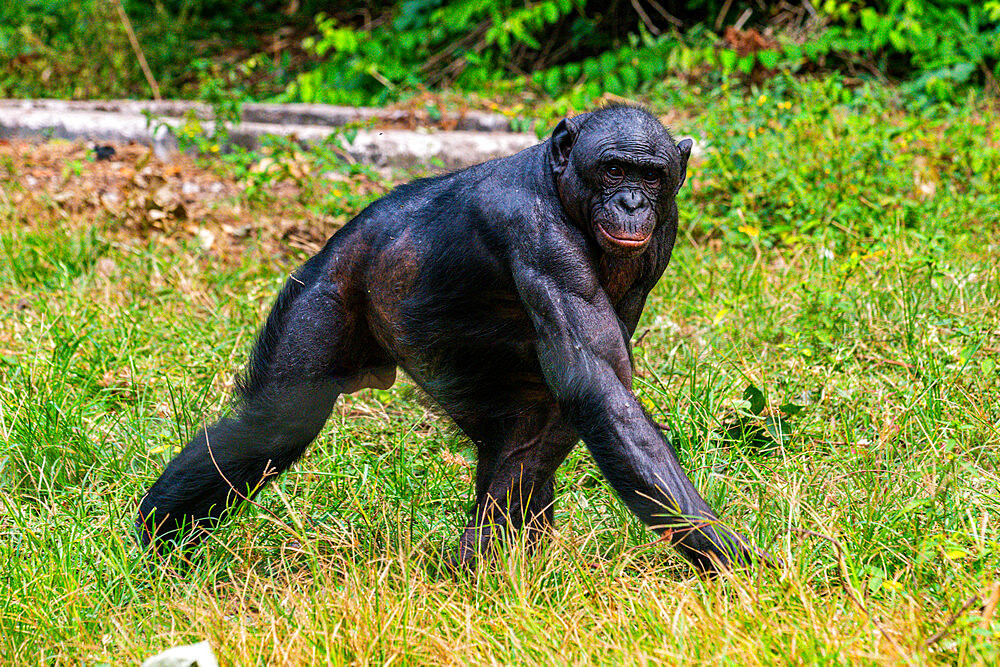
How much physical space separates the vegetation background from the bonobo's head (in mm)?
1006

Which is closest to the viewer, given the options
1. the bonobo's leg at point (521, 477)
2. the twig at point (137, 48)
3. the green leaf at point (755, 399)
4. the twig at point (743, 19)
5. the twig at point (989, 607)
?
the twig at point (989, 607)

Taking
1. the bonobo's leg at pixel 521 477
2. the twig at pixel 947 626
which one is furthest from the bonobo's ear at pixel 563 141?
the twig at pixel 947 626

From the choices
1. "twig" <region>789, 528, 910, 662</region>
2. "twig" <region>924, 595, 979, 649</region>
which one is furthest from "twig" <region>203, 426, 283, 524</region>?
"twig" <region>924, 595, 979, 649</region>

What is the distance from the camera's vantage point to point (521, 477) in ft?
11.8

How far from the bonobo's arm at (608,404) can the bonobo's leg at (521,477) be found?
56 cm

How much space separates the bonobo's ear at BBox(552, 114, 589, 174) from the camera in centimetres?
321

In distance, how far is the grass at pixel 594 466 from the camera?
2869 millimetres

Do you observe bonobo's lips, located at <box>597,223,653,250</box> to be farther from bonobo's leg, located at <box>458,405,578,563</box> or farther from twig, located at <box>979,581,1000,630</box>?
twig, located at <box>979,581,1000,630</box>

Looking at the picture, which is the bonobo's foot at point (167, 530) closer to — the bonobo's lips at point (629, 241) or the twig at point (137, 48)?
the bonobo's lips at point (629, 241)

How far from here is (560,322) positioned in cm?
304

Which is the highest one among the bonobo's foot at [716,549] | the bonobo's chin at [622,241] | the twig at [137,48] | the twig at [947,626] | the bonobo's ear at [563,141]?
the bonobo's ear at [563,141]

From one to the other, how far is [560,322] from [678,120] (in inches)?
210

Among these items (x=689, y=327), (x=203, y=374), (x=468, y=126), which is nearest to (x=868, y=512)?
(x=689, y=327)

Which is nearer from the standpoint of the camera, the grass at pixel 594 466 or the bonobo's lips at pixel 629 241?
the grass at pixel 594 466
